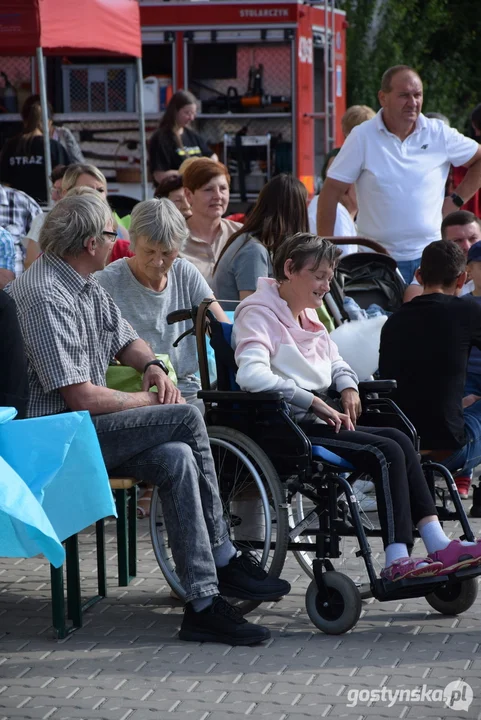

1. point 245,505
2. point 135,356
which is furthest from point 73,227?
point 245,505

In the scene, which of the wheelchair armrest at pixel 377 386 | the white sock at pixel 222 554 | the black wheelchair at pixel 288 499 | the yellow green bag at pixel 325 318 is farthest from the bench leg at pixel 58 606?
the yellow green bag at pixel 325 318

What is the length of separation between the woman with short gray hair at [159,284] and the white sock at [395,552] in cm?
155

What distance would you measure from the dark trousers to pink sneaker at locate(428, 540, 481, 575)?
0.40 ft

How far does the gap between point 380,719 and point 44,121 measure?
7431mm

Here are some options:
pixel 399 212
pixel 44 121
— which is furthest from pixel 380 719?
pixel 44 121

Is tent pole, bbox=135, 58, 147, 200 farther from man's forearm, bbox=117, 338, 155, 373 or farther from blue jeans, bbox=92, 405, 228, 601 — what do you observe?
blue jeans, bbox=92, 405, 228, 601

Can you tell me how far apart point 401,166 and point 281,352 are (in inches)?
126

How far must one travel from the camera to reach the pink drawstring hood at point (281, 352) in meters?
4.62

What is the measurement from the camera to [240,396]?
4617 millimetres

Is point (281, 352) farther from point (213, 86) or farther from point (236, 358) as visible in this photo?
point (213, 86)

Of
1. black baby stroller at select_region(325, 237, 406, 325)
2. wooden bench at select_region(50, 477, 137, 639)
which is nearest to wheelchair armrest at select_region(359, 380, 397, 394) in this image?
wooden bench at select_region(50, 477, 137, 639)

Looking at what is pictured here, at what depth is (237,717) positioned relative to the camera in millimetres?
3633

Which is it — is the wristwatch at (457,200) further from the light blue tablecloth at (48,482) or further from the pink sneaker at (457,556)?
the light blue tablecloth at (48,482)

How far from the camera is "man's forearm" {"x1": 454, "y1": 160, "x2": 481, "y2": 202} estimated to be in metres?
7.98
